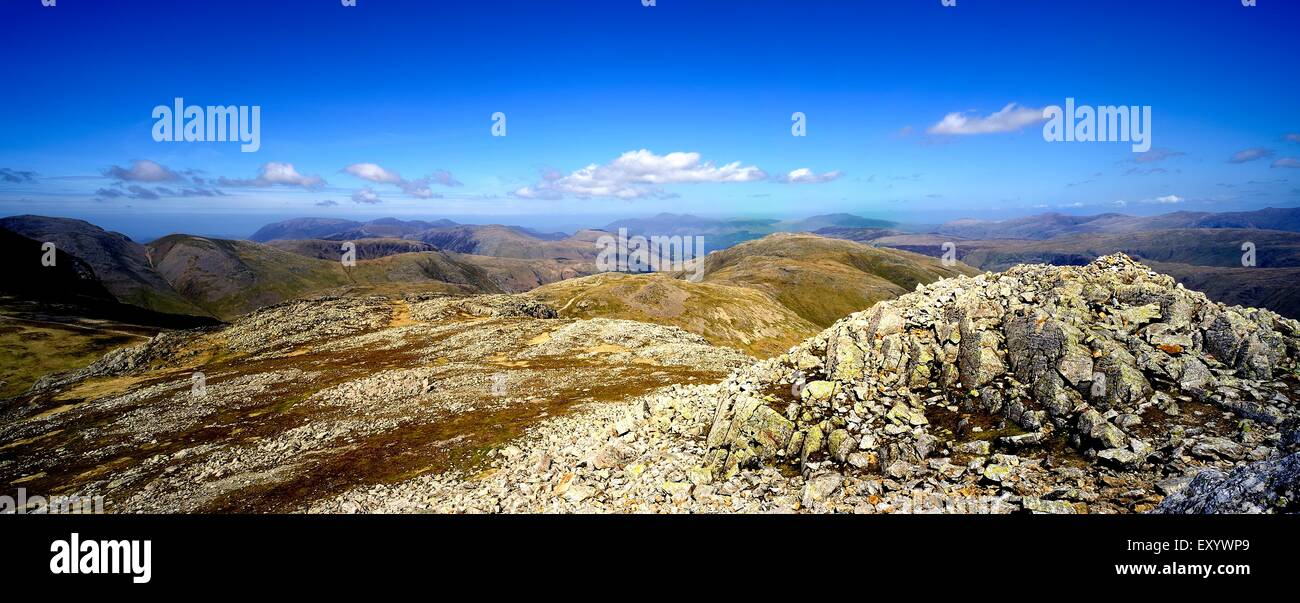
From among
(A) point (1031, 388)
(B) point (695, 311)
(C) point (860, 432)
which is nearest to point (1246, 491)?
(A) point (1031, 388)

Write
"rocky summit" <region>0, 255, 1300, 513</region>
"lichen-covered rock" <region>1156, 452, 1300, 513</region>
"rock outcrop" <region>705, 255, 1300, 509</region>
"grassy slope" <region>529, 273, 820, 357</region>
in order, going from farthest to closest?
"grassy slope" <region>529, 273, 820, 357</region> < "rock outcrop" <region>705, 255, 1300, 509</region> < "rocky summit" <region>0, 255, 1300, 513</region> < "lichen-covered rock" <region>1156, 452, 1300, 513</region>

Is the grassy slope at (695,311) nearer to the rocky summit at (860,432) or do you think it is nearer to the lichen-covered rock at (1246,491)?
the rocky summit at (860,432)

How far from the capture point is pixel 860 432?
71.4 feet

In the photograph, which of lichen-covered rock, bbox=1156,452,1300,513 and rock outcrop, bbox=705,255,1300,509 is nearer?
lichen-covered rock, bbox=1156,452,1300,513

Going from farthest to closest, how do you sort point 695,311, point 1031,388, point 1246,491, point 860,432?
point 695,311 < point 860,432 < point 1031,388 < point 1246,491

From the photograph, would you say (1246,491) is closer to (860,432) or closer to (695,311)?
(860,432)

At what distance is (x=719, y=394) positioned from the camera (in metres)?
29.7

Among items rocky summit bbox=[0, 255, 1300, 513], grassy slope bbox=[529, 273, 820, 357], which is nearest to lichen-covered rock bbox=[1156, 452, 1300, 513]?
rocky summit bbox=[0, 255, 1300, 513]

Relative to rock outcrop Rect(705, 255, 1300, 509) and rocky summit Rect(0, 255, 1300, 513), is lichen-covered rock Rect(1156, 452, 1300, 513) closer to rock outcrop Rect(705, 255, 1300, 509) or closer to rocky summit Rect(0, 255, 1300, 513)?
rocky summit Rect(0, 255, 1300, 513)

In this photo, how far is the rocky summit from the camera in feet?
55.0

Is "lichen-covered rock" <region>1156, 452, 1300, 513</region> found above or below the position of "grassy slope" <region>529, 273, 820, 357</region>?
above

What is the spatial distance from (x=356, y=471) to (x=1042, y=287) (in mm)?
42330

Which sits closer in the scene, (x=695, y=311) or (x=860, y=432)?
(x=860, y=432)
